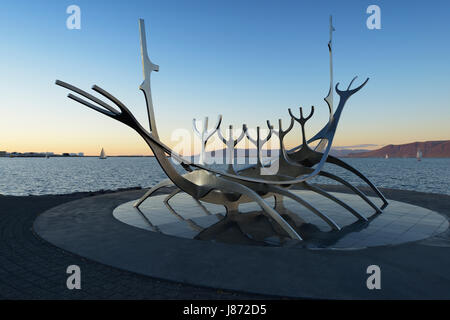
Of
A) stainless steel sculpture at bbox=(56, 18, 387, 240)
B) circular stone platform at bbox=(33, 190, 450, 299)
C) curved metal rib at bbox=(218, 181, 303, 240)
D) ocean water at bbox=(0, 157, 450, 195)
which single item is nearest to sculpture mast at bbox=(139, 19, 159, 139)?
stainless steel sculpture at bbox=(56, 18, 387, 240)

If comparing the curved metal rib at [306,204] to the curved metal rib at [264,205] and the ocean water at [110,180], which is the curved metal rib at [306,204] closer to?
the curved metal rib at [264,205]

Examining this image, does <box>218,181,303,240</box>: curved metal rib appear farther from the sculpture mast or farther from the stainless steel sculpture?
the sculpture mast

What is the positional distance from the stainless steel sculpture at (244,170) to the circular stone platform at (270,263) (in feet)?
8.01

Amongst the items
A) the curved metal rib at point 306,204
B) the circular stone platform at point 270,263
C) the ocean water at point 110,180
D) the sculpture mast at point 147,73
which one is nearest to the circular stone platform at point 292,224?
the curved metal rib at point 306,204

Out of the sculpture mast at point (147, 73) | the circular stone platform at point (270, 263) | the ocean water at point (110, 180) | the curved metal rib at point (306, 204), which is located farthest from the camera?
the ocean water at point (110, 180)

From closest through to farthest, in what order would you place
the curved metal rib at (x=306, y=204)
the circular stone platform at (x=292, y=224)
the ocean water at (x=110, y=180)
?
1. the circular stone platform at (x=292, y=224)
2. the curved metal rib at (x=306, y=204)
3. the ocean water at (x=110, y=180)

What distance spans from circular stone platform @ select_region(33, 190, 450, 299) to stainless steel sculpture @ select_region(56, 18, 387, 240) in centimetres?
244

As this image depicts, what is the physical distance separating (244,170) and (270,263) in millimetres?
7099

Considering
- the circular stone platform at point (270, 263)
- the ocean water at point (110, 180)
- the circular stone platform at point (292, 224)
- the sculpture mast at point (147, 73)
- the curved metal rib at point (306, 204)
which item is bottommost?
the ocean water at point (110, 180)

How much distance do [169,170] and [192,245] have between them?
3.67 m

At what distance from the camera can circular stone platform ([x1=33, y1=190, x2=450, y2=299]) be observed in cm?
541

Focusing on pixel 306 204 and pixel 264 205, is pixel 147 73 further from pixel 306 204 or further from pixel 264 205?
pixel 306 204

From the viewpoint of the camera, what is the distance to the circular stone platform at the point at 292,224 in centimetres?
917
